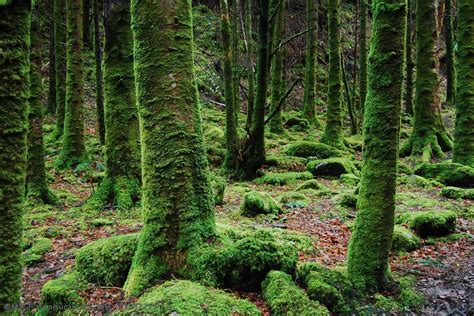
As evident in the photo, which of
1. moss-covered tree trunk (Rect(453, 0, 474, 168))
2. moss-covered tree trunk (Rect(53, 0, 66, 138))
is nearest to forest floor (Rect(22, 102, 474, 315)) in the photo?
moss-covered tree trunk (Rect(453, 0, 474, 168))

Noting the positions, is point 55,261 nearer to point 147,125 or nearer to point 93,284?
point 93,284

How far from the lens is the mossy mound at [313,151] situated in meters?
12.8

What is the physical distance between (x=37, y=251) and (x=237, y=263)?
3591 mm

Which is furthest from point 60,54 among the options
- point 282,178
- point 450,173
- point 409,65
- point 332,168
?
point 409,65

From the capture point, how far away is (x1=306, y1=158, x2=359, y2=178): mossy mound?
10.9 metres

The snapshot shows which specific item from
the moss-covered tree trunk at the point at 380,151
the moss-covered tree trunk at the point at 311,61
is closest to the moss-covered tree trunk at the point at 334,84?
the moss-covered tree trunk at the point at 311,61

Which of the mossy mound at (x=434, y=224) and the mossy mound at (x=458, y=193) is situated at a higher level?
the mossy mound at (x=458, y=193)

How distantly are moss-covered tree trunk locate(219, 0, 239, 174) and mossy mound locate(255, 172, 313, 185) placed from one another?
1.19m

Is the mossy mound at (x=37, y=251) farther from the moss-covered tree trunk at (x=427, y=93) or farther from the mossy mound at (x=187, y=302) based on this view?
the moss-covered tree trunk at (x=427, y=93)

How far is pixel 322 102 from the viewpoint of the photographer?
27.2 metres

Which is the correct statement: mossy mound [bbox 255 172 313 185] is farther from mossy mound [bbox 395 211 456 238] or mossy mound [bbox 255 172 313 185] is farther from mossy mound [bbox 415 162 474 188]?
mossy mound [bbox 395 211 456 238]

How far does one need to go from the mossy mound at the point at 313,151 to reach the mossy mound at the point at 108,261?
911 cm

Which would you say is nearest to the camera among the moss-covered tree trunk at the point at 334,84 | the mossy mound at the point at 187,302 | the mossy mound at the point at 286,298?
the mossy mound at the point at 187,302

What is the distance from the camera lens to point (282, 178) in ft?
33.7
